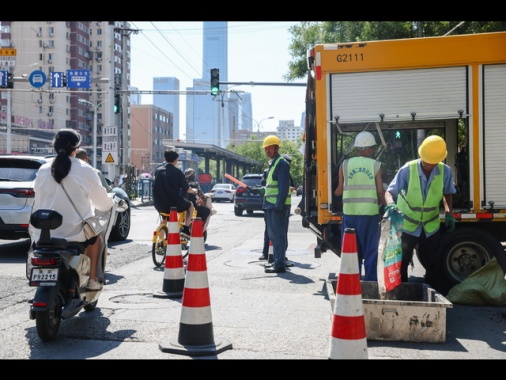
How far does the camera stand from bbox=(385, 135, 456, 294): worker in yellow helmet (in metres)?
6.84

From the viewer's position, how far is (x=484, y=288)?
714 centimetres

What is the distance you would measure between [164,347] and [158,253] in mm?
5083

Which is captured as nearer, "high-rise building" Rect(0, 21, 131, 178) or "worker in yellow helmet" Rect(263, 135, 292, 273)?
"worker in yellow helmet" Rect(263, 135, 292, 273)

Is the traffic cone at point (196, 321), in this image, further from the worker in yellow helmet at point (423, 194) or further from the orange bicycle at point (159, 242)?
the orange bicycle at point (159, 242)

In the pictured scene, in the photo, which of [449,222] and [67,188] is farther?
[449,222]

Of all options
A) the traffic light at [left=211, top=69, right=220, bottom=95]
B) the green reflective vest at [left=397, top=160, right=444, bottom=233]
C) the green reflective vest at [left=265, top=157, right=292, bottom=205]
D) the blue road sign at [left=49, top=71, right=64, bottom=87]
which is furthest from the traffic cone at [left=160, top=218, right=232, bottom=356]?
the blue road sign at [left=49, top=71, right=64, bottom=87]

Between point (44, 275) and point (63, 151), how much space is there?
3.81 ft

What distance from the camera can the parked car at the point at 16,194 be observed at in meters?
10.7

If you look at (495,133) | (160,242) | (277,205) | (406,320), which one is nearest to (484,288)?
(495,133)

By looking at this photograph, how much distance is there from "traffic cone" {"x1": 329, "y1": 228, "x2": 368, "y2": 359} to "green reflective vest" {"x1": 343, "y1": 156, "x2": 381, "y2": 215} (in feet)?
8.91

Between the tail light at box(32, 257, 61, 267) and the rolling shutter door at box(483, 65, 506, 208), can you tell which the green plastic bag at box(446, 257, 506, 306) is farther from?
the tail light at box(32, 257, 61, 267)

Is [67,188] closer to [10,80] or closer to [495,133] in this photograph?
[495,133]

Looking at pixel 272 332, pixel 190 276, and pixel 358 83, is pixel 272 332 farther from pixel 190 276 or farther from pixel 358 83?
pixel 358 83
